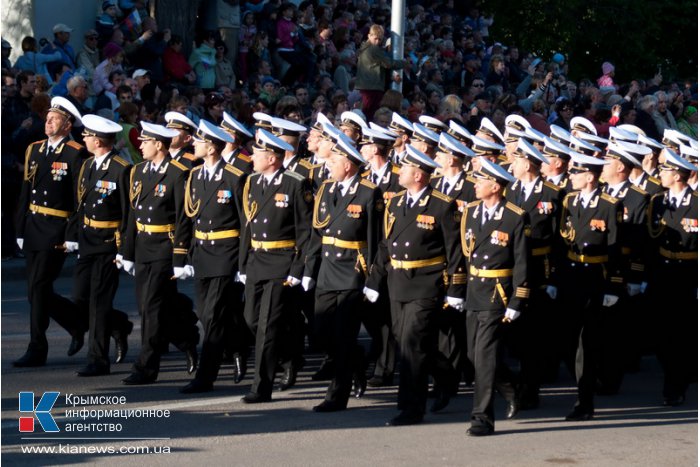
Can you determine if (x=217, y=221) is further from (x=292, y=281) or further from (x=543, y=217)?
(x=543, y=217)

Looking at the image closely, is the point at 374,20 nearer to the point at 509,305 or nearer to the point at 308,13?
the point at 308,13

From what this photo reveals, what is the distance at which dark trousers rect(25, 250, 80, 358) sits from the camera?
1266cm

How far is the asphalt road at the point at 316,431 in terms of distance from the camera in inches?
380

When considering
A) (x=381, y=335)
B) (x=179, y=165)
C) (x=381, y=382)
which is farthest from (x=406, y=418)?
(x=179, y=165)

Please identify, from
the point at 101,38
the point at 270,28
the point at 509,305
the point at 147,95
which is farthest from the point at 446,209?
the point at 270,28

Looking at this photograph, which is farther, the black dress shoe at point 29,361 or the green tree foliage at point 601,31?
the green tree foliage at point 601,31

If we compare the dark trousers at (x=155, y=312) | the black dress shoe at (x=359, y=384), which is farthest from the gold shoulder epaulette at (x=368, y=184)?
Answer: the dark trousers at (x=155, y=312)

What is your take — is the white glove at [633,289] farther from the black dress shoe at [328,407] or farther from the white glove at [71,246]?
the white glove at [71,246]

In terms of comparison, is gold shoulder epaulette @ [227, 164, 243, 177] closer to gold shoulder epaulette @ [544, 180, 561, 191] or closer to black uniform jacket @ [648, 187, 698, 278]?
gold shoulder epaulette @ [544, 180, 561, 191]

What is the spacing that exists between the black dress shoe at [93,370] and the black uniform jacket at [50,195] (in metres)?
1.14

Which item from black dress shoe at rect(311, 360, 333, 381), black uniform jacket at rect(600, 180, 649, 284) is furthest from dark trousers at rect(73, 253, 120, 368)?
black uniform jacket at rect(600, 180, 649, 284)

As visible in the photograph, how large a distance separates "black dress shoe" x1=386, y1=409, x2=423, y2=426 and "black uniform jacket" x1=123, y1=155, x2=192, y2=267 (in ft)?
7.84

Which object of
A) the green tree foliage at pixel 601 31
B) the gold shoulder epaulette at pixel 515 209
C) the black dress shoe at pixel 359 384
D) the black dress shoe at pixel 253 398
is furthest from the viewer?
the green tree foliage at pixel 601 31

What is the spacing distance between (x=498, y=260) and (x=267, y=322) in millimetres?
1836
